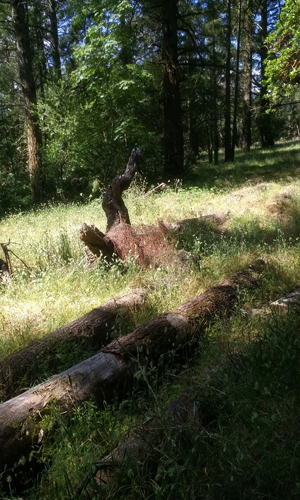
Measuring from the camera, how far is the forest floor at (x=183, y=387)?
1.85 meters

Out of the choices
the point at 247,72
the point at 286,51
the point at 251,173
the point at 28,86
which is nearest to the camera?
the point at 286,51

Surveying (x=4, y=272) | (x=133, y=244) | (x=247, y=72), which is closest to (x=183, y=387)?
(x=133, y=244)

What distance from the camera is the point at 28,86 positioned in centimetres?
1408

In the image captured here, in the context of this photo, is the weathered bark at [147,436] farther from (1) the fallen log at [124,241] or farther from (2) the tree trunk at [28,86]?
(2) the tree trunk at [28,86]

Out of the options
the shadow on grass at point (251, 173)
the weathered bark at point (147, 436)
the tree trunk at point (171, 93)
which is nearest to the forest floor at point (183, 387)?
the weathered bark at point (147, 436)

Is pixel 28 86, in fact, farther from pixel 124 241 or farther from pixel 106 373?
pixel 106 373

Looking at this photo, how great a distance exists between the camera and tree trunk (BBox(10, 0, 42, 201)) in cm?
1324

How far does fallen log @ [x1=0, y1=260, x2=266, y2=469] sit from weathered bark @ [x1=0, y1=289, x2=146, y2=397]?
516 mm

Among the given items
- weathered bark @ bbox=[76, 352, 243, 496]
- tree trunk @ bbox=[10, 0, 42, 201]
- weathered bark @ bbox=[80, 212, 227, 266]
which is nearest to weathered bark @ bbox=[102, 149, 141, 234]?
weathered bark @ bbox=[80, 212, 227, 266]

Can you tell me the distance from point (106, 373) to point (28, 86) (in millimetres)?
13942

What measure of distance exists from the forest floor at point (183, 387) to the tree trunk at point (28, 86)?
820 cm

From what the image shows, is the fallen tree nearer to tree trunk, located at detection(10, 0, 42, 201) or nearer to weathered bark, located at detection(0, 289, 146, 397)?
weathered bark, located at detection(0, 289, 146, 397)

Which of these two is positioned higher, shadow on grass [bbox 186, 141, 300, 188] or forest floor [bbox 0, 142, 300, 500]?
shadow on grass [bbox 186, 141, 300, 188]

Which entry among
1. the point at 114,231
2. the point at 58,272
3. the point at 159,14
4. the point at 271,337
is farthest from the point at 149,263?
the point at 159,14
